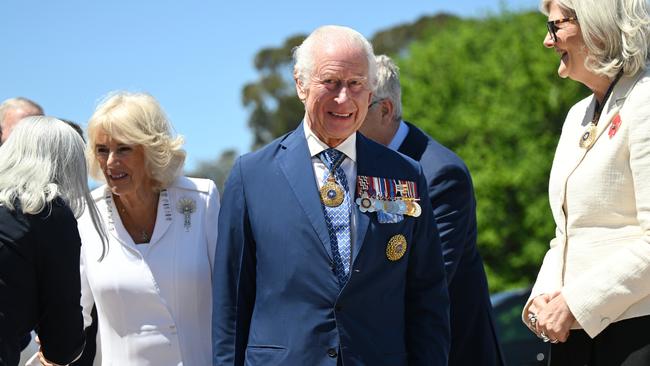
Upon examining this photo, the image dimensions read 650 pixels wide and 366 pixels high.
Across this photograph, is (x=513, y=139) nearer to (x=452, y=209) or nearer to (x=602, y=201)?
(x=452, y=209)

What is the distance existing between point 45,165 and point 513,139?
2629cm

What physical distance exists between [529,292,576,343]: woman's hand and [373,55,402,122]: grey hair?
1888 millimetres

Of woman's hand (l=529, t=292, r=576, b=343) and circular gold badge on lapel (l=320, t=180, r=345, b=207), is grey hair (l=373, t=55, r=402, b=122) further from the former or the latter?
woman's hand (l=529, t=292, r=576, b=343)

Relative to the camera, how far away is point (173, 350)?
5402 mm

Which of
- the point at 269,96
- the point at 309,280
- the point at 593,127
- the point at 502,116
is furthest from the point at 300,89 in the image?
the point at 269,96

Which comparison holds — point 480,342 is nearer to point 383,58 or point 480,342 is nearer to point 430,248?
point 430,248

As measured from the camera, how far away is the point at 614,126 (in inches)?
171

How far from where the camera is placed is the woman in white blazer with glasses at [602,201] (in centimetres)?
418

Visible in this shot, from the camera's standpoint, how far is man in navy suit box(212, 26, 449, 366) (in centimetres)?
436

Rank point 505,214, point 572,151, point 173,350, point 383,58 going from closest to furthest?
point 572,151 → point 173,350 → point 383,58 → point 505,214

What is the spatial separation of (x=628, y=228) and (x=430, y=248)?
822 mm

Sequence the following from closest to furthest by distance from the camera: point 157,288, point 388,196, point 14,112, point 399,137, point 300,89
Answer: point 388,196 → point 300,89 → point 157,288 → point 399,137 → point 14,112

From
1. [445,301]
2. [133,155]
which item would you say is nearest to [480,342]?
[445,301]

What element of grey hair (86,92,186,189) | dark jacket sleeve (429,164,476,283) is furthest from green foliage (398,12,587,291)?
grey hair (86,92,186,189)
